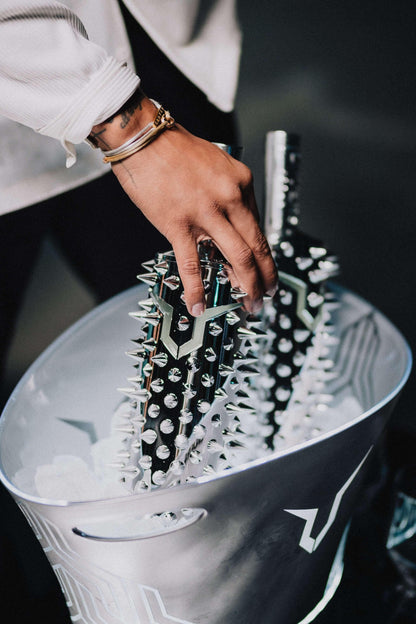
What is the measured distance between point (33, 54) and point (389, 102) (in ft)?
1.98

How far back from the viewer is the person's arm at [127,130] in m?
0.33

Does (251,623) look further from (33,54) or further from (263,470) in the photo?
(33,54)

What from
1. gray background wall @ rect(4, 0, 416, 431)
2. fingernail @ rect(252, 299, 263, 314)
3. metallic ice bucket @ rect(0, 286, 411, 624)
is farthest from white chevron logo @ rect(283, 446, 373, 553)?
gray background wall @ rect(4, 0, 416, 431)

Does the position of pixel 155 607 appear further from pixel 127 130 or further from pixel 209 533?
pixel 127 130

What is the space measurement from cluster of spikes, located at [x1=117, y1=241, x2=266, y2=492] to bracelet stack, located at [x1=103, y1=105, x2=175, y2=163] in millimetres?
72

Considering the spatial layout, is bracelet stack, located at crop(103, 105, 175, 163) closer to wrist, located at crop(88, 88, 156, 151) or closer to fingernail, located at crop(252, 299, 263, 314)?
wrist, located at crop(88, 88, 156, 151)

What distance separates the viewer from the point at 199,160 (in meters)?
0.34

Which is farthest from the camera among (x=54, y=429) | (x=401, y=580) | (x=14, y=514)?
(x=14, y=514)

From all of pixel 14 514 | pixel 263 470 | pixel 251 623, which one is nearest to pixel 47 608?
pixel 14 514

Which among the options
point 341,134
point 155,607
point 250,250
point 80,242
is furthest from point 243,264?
point 341,134

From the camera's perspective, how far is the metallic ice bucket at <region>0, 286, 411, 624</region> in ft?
0.92

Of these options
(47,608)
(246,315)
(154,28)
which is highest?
(154,28)

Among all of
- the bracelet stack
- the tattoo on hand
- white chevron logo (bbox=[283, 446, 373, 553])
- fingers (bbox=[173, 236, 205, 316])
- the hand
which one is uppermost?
the tattoo on hand

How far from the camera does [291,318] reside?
493 millimetres
